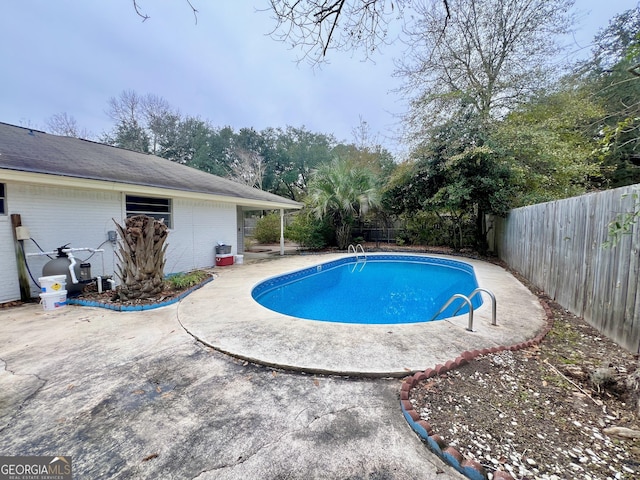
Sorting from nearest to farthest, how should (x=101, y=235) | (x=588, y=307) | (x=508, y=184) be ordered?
(x=588, y=307)
(x=101, y=235)
(x=508, y=184)

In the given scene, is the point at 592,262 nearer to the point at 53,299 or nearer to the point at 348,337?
the point at 348,337

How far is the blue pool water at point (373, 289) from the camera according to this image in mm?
6230

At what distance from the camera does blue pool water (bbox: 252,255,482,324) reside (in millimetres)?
6230

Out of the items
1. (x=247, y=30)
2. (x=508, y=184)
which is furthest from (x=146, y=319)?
(x=508, y=184)

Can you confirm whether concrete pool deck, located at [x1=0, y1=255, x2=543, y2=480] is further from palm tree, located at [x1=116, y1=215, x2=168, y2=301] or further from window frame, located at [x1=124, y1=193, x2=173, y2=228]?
window frame, located at [x1=124, y1=193, x2=173, y2=228]

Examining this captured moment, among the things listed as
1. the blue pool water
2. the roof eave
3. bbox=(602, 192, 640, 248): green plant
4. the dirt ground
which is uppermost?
the roof eave

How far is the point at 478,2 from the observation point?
1191 cm

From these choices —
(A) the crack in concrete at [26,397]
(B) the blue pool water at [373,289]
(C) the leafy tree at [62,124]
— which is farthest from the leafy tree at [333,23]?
(C) the leafy tree at [62,124]

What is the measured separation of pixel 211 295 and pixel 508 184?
11.6 meters

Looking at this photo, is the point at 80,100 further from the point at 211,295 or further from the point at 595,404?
the point at 595,404

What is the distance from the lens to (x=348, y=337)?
3795mm

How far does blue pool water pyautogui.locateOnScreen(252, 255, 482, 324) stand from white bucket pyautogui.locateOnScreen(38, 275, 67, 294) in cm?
379

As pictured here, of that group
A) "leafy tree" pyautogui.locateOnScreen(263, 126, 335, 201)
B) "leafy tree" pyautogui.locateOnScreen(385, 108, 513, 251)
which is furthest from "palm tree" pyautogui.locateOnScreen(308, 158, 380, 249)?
"leafy tree" pyautogui.locateOnScreen(263, 126, 335, 201)

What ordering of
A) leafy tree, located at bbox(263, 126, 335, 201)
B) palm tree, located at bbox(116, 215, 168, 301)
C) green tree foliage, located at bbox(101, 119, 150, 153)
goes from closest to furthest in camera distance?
1. palm tree, located at bbox(116, 215, 168, 301)
2. green tree foliage, located at bbox(101, 119, 150, 153)
3. leafy tree, located at bbox(263, 126, 335, 201)
